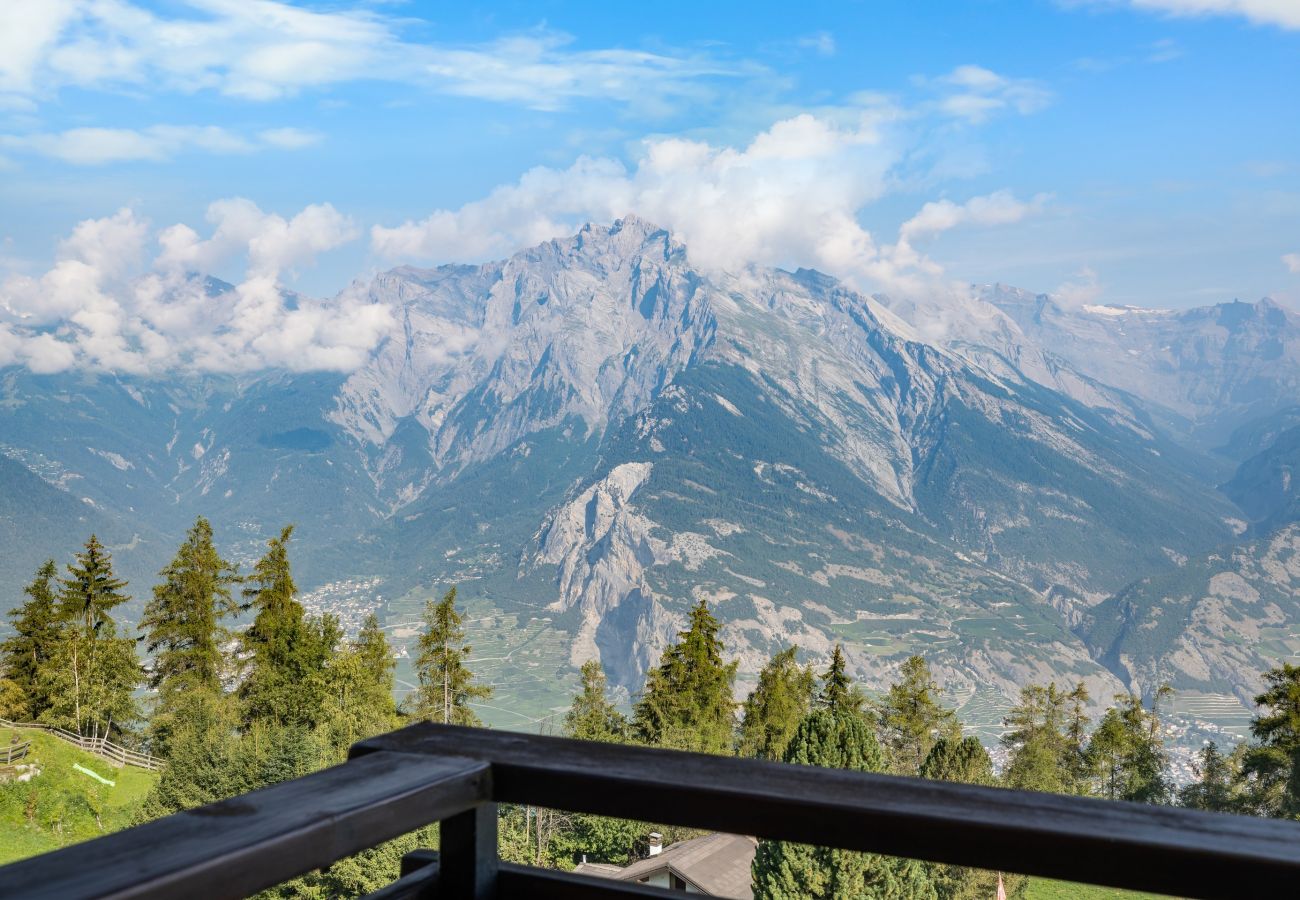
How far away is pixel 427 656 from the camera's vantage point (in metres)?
49.3

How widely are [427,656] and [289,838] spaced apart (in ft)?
163

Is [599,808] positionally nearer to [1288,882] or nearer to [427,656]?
[1288,882]

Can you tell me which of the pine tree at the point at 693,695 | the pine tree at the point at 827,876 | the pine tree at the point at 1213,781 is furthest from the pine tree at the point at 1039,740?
the pine tree at the point at 827,876

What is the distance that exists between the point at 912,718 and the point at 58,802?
4125cm

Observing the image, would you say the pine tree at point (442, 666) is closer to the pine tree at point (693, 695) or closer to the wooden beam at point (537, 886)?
the pine tree at point (693, 695)

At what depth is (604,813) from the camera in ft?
6.31

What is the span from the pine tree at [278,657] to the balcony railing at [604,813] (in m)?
45.5

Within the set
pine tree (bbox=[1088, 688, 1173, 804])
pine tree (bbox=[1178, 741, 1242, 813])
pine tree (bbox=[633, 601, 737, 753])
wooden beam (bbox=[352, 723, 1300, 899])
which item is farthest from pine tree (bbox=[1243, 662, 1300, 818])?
wooden beam (bbox=[352, 723, 1300, 899])

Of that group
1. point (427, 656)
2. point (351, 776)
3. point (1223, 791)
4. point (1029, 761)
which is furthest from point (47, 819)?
point (1223, 791)

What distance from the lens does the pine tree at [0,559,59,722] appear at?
141 ft

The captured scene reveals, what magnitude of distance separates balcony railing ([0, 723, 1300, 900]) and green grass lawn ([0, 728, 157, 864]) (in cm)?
2416

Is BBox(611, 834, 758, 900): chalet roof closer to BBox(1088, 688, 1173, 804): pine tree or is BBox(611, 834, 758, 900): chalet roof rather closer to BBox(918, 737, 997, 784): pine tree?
BBox(918, 737, 997, 784): pine tree

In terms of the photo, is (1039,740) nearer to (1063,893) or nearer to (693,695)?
(1063,893)

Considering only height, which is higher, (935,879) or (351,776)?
(351,776)
